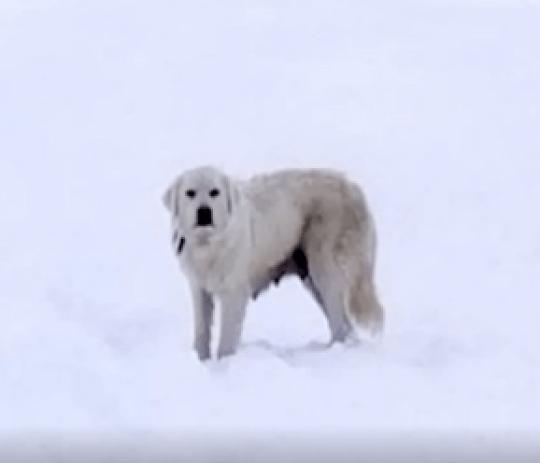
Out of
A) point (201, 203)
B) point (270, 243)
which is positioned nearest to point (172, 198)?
point (201, 203)

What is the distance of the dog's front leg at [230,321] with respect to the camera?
8336mm

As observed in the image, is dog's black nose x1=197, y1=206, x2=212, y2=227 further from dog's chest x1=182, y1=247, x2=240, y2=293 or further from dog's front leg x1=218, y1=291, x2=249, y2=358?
dog's front leg x1=218, y1=291, x2=249, y2=358

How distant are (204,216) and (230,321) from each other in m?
0.61

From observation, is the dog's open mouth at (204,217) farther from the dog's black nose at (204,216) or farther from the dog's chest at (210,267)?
the dog's chest at (210,267)

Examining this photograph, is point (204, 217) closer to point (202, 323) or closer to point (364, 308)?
point (202, 323)

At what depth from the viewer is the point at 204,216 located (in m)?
8.11

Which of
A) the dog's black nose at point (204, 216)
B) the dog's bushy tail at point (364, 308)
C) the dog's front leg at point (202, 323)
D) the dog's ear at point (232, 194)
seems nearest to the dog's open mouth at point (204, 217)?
the dog's black nose at point (204, 216)

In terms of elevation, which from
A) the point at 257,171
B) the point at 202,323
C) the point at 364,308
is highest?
the point at 257,171

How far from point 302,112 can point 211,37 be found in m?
3.84

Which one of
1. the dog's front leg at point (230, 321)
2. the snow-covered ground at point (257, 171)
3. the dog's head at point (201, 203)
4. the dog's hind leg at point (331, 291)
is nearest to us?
the snow-covered ground at point (257, 171)

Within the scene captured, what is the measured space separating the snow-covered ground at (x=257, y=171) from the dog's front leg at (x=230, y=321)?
0.16 meters

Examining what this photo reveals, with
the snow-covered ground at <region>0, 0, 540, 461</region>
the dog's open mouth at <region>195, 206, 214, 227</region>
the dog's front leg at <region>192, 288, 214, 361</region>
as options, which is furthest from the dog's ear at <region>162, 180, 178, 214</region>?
the snow-covered ground at <region>0, 0, 540, 461</region>

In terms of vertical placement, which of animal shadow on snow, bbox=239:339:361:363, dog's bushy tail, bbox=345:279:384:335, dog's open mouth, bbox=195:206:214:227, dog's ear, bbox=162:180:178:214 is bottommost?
animal shadow on snow, bbox=239:339:361:363

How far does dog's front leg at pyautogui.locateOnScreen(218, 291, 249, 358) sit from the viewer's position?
27.3ft
